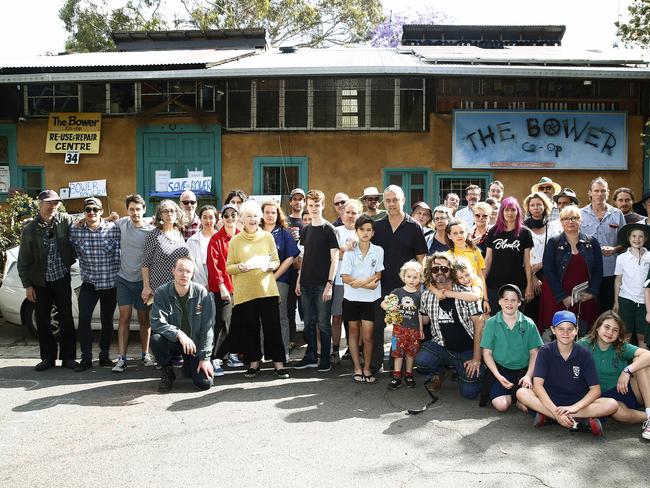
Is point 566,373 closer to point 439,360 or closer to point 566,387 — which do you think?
point 566,387

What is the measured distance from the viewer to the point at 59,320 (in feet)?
23.6

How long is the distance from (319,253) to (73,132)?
920 cm

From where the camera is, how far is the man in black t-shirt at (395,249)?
21.9 feet

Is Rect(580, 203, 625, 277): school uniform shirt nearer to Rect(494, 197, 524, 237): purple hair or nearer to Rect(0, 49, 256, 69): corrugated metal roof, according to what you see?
Rect(494, 197, 524, 237): purple hair

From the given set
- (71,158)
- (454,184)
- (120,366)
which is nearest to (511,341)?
(120,366)

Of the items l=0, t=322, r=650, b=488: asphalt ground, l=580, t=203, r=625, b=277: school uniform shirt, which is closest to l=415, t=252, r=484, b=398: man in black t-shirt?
l=0, t=322, r=650, b=488: asphalt ground

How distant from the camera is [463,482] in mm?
4043

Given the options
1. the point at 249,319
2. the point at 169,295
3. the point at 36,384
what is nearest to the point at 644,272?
the point at 249,319

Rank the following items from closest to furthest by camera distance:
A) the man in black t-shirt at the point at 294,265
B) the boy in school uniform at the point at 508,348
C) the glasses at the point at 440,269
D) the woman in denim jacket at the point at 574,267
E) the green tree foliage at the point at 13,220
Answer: the boy in school uniform at the point at 508,348, the glasses at the point at 440,269, the woman in denim jacket at the point at 574,267, the man in black t-shirt at the point at 294,265, the green tree foliage at the point at 13,220

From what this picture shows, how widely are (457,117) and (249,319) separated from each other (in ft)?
26.3

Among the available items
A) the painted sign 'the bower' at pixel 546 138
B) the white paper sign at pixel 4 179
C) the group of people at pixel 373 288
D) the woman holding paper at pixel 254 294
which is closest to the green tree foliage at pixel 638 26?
the painted sign 'the bower' at pixel 546 138

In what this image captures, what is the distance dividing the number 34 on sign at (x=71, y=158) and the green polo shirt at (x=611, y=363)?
11675mm

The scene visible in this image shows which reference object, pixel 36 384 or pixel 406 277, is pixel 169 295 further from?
pixel 406 277

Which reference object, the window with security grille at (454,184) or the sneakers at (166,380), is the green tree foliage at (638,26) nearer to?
the window with security grille at (454,184)
